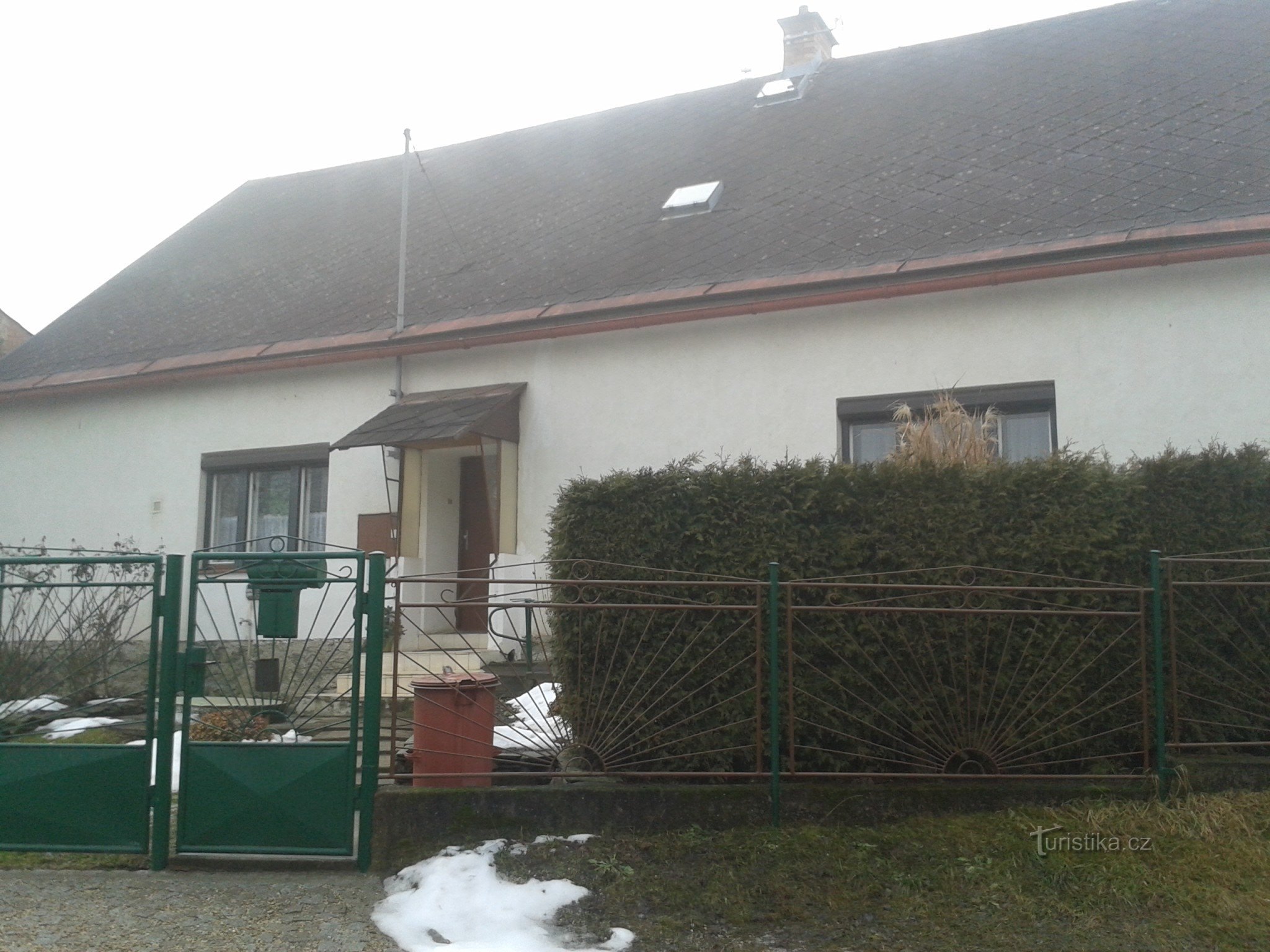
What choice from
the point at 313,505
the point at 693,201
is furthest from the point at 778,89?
the point at 313,505

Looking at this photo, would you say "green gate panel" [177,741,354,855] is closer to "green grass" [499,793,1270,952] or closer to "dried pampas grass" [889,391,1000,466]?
"green grass" [499,793,1270,952]

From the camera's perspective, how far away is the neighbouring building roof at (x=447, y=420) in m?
10.5

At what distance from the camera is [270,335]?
42.3 feet

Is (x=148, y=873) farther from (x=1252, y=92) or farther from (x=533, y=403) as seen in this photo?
(x=1252, y=92)

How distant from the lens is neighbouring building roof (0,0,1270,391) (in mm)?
9688

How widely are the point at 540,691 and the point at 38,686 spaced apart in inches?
113

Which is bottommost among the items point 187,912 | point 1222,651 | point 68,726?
point 187,912

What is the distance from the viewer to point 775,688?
598 cm

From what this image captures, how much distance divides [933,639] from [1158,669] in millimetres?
1158

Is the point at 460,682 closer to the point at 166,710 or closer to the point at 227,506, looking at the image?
the point at 166,710

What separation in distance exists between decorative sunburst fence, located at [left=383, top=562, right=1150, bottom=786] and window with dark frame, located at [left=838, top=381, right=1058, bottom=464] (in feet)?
9.47

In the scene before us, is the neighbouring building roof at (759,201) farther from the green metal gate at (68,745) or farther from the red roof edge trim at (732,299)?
the green metal gate at (68,745)

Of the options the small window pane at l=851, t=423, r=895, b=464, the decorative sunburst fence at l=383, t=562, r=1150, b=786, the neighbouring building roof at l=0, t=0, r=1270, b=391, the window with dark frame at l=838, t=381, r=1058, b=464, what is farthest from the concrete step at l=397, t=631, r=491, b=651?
the decorative sunburst fence at l=383, t=562, r=1150, b=786

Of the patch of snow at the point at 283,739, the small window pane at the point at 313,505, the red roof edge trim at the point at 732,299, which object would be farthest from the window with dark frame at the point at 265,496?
the patch of snow at the point at 283,739
